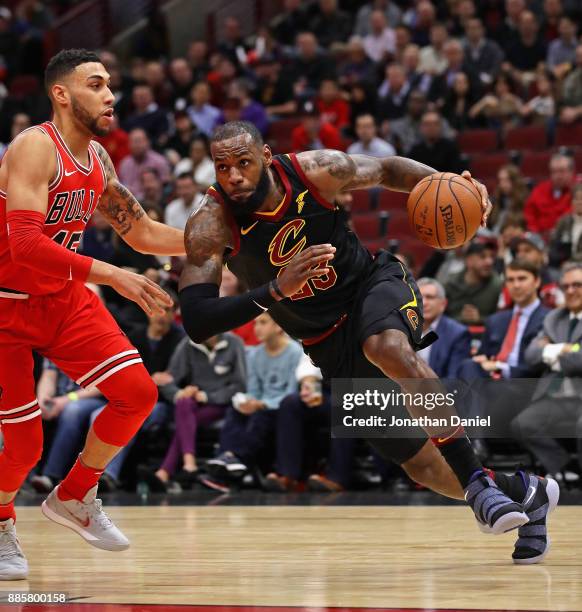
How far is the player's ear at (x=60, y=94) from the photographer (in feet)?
16.8

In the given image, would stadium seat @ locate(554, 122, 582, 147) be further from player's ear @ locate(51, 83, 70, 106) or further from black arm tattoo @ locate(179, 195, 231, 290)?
player's ear @ locate(51, 83, 70, 106)

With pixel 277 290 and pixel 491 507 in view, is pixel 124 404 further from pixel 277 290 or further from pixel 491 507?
pixel 491 507

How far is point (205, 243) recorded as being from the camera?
4965 mm

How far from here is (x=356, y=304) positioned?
207 inches

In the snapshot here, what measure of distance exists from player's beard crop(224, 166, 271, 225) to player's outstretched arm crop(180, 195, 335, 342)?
64mm

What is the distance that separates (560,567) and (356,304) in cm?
145

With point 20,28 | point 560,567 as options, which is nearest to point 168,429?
point 560,567

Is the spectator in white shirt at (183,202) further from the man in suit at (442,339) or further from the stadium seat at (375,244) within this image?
the man in suit at (442,339)

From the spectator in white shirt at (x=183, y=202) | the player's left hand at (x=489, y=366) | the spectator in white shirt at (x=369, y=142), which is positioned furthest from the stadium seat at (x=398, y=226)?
the player's left hand at (x=489, y=366)

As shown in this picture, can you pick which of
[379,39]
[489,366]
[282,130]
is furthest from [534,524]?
[379,39]

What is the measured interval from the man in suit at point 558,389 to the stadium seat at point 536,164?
4406 mm

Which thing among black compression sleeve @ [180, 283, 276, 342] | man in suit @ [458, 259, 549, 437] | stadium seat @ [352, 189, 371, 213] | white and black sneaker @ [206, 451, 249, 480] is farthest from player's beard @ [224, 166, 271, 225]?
stadium seat @ [352, 189, 371, 213]

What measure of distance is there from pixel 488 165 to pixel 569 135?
3.14 ft

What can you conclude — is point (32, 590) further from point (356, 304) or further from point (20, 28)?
point (20, 28)
